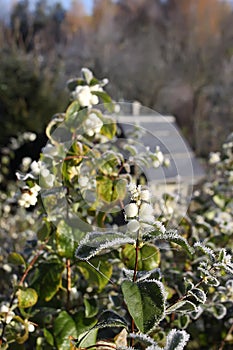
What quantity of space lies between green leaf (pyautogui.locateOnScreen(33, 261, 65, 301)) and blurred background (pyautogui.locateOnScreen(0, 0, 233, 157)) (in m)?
2.70

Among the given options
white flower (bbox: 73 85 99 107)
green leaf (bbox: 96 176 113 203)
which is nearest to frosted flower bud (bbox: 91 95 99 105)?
white flower (bbox: 73 85 99 107)

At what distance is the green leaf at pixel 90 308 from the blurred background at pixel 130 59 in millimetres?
2698

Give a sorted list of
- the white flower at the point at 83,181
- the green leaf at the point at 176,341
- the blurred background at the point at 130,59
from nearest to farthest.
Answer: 1. the green leaf at the point at 176,341
2. the white flower at the point at 83,181
3. the blurred background at the point at 130,59

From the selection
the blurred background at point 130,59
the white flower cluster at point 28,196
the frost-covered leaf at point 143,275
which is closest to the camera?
the frost-covered leaf at point 143,275

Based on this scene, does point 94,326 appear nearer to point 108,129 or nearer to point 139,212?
point 139,212

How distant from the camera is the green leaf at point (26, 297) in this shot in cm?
88

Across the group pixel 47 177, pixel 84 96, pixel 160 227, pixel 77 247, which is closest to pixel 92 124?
pixel 84 96

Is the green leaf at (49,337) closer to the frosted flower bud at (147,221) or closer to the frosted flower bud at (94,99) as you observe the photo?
the frosted flower bud at (147,221)

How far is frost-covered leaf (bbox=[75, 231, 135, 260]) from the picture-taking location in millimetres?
640

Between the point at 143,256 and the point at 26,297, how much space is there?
0.25 meters

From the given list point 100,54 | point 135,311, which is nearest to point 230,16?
point 100,54

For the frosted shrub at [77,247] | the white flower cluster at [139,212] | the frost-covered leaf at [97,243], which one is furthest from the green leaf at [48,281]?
the white flower cluster at [139,212]

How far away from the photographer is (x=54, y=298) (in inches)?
39.8

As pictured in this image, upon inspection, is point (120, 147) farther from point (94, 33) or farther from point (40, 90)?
point (94, 33)
